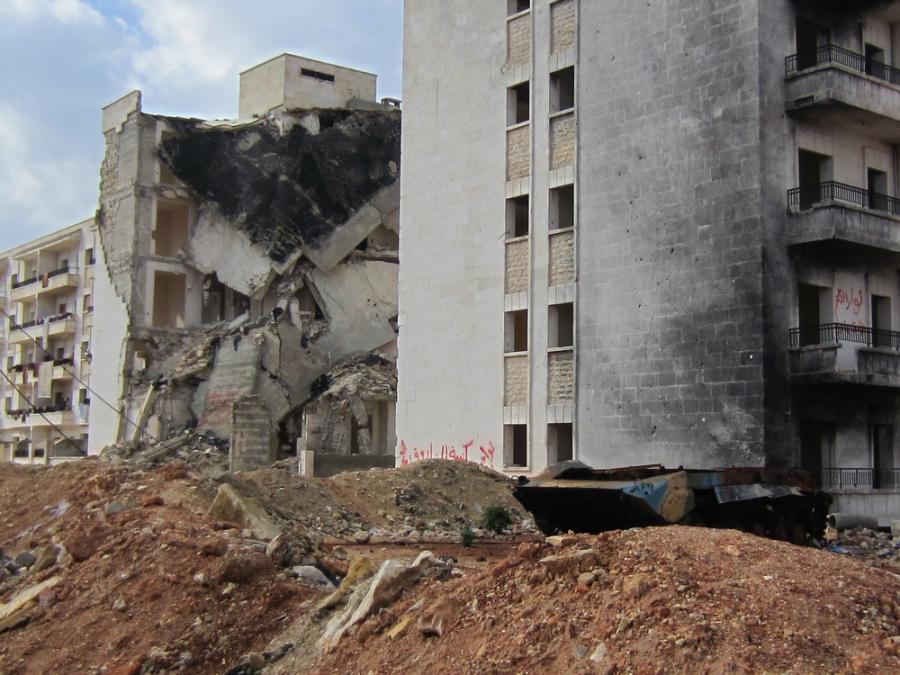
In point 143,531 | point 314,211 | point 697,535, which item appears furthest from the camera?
point 314,211

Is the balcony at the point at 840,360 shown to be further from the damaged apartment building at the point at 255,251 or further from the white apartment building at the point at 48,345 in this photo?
the white apartment building at the point at 48,345

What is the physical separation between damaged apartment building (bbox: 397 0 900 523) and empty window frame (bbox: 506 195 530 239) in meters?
0.07

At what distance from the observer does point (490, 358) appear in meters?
26.9

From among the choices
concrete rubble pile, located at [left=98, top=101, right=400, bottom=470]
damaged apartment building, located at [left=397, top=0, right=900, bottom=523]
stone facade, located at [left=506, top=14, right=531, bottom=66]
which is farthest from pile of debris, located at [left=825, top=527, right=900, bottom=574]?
concrete rubble pile, located at [left=98, top=101, right=400, bottom=470]

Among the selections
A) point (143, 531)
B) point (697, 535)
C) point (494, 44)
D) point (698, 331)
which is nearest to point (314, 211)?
point (494, 44)

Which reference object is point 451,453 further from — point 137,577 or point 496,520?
point 137,577

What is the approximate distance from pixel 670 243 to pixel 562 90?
5708 mm

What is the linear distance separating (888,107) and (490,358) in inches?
411

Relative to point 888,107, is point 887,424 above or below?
below

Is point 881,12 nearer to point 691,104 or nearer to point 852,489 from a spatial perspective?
point 691,104

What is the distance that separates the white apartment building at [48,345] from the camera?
177 ft

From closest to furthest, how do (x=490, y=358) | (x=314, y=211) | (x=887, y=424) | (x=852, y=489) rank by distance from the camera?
(x=852, y=489)
(x=887, y=424)
(x=490, y=358)
(x=314, y=211)

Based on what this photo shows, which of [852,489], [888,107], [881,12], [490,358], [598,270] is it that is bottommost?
[852,489]

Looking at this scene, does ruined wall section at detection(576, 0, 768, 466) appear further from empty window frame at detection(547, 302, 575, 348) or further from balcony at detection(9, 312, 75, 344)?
balcony at detection(9, 312, 75, 344)
